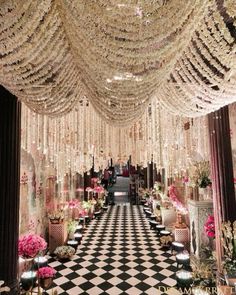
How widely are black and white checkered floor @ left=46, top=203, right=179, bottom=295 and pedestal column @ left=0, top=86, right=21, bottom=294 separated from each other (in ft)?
6.18

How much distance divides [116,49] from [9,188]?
2674mm

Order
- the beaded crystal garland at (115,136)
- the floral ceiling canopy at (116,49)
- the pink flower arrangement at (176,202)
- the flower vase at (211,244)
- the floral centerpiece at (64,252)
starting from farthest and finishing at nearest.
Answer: the pink flower arrangement at (176,202) < the floral centerpiece at (64,252) < the flower vase at (211,244) < the beaded crystal garland at (115,136) < the floral ceiling canopy at (116,49)

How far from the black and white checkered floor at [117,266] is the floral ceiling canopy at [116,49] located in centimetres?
256

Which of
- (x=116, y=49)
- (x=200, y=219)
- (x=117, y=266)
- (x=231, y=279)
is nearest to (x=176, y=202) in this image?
(x=200, y=219)

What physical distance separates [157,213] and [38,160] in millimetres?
5760

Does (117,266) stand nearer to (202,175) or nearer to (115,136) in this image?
(202,175)

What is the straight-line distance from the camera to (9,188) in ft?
11.2

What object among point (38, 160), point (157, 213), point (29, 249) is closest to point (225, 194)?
point (29, 249)

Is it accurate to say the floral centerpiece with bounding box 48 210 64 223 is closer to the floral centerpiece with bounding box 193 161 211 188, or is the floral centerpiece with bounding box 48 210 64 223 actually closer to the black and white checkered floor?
the black and white checkered floor

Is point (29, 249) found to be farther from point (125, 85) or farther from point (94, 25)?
point (94, 25)

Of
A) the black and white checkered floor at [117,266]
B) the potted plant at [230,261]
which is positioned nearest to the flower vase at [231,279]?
the potted plant at [230,261]

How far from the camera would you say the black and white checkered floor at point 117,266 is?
5.01m

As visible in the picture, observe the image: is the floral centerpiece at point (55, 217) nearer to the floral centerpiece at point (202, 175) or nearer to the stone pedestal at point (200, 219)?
the stone pedestal at point (200, 219)

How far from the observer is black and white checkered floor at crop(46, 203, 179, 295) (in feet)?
16.4
